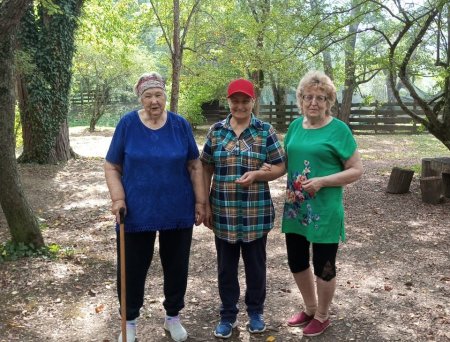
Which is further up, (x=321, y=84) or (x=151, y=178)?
(x=321, y=84)

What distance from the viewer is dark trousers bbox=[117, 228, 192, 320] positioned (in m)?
3.06

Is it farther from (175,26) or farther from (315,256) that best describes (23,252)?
(175,26)

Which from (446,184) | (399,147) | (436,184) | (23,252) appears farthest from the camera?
(399,147)

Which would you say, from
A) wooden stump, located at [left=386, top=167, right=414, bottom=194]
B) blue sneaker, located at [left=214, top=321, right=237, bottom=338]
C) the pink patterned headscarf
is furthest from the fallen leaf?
wooden stump, located at [left=386, top=167, right=414, bottom=194]

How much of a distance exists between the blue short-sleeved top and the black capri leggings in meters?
0.81

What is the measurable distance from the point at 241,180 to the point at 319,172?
1.67ft

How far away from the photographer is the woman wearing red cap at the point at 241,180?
300cm

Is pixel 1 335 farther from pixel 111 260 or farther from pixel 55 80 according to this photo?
pixel 55 80

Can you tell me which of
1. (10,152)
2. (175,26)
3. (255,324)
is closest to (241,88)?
(255,324)

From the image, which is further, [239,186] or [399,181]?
[399,181]

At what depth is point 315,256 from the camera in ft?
10.3

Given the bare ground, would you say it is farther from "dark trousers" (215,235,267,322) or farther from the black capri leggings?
the black capri leggings

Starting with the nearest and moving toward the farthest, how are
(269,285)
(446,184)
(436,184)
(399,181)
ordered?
(269,285) < (436,184) < (446,184) < (399,181)

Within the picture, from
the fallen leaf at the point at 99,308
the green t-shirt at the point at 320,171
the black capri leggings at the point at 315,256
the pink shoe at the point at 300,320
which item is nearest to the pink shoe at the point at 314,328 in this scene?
the pink shoe at the point at 300,320
